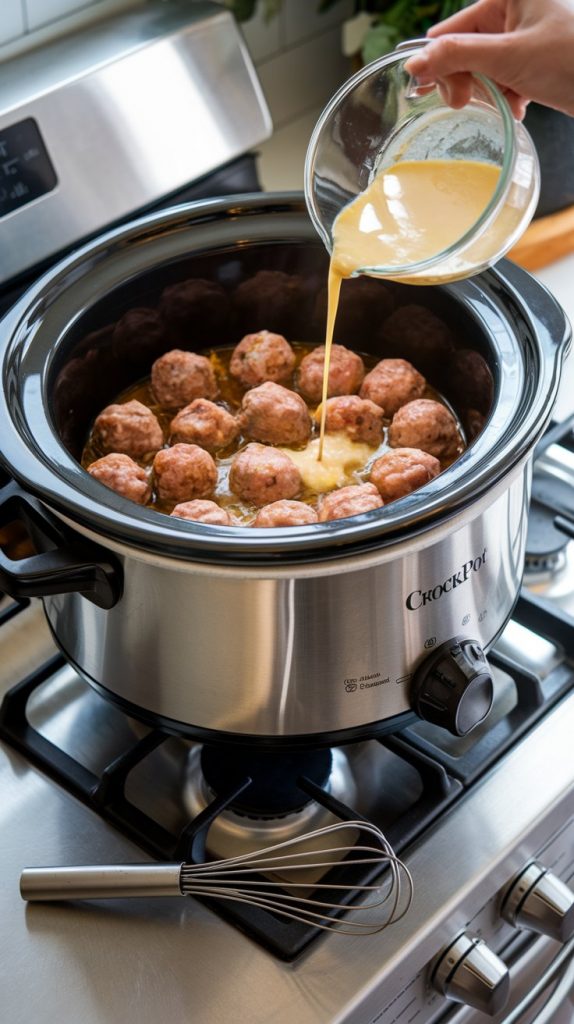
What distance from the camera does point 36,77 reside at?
52.5 inches

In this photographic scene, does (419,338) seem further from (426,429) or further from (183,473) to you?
(183,473)

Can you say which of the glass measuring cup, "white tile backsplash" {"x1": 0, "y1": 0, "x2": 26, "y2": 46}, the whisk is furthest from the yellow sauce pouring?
"white tile backsplash" {"x1": 0, "y1": 0, "x2": 26, "y2": 46}

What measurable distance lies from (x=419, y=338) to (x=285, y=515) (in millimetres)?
326

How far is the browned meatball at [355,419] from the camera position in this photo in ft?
3.69

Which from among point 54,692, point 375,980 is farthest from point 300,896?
point 54,692

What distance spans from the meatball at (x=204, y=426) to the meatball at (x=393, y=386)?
15cm

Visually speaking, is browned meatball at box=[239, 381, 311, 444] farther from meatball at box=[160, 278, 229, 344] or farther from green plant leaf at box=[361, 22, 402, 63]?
green plant leaf at box=[361, 22, 402, 63]

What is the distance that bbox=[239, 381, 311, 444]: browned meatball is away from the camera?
1.13 meters

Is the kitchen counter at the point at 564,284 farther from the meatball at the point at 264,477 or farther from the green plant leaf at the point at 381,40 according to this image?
the meatball at the point at 264,477

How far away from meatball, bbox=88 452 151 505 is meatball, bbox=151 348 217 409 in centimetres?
14

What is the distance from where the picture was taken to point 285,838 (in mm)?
1031

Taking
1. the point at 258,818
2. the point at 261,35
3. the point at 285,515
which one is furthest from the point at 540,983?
the point at 261,35

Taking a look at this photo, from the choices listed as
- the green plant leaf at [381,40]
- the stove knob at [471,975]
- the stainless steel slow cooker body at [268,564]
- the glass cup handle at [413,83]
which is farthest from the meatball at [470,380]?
the green plant leaf at [381,40]

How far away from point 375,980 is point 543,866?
0.22 meters
